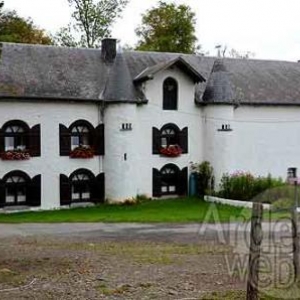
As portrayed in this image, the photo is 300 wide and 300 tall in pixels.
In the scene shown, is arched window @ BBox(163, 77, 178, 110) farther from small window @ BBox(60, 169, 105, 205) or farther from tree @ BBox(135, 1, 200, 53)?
tree @ BBox(135, 1, 200, 53)

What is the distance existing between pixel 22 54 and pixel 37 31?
1905 centimetres

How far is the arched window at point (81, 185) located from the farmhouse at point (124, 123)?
5 centimetres

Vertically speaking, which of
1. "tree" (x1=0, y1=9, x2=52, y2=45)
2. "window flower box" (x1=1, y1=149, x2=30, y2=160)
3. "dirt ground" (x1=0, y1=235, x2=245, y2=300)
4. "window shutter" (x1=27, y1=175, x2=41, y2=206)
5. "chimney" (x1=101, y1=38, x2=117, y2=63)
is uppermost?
"tree" (x1=0, y1=9, x2=52, y2=45)

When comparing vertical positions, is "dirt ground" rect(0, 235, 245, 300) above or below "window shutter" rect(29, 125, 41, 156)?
below

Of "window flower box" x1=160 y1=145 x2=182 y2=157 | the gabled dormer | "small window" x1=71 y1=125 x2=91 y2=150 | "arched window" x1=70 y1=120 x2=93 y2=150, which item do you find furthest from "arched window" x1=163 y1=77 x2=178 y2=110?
"small window" x1=71 y1=125 x2=91 y2=150

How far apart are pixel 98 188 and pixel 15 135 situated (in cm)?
464

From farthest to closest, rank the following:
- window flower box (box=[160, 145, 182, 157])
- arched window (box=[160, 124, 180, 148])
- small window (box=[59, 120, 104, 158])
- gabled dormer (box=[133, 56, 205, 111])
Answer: arched window (box=[160, 124, 180, 148]), window flower box (box=[160, 145, 182, 157]), gabled dormer (box=[133, 56, 205, 111]), small window (box=[59, 120, 104, 158])

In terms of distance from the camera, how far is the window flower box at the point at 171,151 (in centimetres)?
3042

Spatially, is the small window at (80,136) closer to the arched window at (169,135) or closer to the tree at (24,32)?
the arched window at (169,135)

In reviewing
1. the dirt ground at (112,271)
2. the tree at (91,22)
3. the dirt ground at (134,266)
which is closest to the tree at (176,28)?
the tree at (91,22)

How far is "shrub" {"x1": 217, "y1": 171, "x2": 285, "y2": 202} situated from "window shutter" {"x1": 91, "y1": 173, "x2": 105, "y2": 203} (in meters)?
5.78

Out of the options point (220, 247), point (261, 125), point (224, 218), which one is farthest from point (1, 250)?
point (261, 125)

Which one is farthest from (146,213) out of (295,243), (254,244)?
(254,244)

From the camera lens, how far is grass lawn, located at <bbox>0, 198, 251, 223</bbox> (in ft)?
78.9
